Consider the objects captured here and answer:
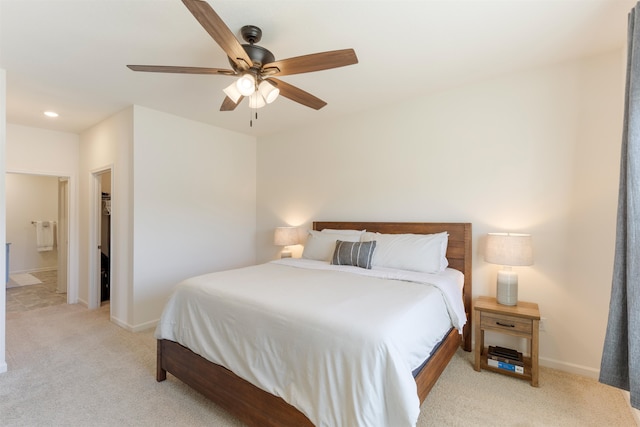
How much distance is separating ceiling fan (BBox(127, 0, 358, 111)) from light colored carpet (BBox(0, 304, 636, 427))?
2.17m

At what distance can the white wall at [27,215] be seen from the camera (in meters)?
6.30

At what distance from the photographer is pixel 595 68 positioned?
235 centimetres

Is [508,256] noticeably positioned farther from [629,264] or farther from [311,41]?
[311,41]

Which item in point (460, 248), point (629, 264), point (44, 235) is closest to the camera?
point (629, 264)

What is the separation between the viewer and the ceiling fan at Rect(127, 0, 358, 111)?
5.25 feet

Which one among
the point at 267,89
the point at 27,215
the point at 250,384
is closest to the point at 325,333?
the point at 250,384

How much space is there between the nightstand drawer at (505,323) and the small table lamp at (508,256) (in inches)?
6.4

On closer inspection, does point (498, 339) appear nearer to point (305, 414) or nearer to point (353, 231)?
point (353, 231)

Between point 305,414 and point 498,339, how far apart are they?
2.15 metres

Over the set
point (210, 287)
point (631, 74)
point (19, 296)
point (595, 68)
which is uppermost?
point (595, 68)

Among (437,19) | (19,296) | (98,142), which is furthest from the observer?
(19,296)

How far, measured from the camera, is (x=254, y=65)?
1860 mm

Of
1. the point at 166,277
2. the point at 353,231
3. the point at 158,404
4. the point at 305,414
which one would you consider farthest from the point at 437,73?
the point at 166,277

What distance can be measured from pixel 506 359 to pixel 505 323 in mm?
314
